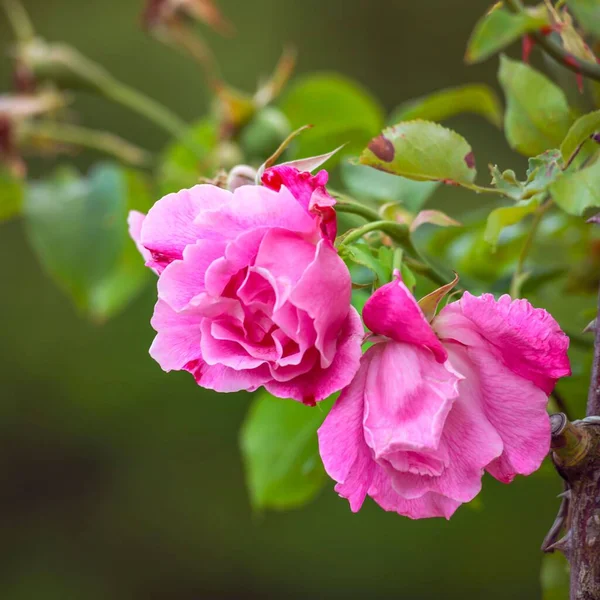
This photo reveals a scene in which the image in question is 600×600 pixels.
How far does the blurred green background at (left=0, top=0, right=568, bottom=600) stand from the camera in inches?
63.0

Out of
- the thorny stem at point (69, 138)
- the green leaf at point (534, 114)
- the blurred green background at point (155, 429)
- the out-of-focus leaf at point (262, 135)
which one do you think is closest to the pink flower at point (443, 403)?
the green leaf at point (534, 114)

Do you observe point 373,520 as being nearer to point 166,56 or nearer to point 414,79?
point 414,79

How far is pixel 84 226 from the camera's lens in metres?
0.51

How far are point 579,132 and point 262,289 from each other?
11 cm

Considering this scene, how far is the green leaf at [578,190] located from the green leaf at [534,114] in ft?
0.12

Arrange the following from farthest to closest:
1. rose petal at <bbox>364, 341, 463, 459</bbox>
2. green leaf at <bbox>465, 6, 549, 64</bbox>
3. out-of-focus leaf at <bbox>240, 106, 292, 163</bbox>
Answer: out-of-focus leaf at <bbox>240, 106, 292, 163</bbox> → green leaf at <bbox>465, 6, 549, 64</bbox> → rose petal at <bbox>364, 341, 463, 459</bbox>

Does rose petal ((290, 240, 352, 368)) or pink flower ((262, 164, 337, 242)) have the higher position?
pink flower ((262, 164, 337, 242))

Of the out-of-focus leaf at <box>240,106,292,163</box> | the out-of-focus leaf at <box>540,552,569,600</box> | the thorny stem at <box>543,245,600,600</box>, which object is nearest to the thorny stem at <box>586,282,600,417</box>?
the thorny stem at <box>543,245,600,600</box>

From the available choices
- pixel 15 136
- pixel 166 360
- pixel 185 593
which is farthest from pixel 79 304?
pixel 185 593

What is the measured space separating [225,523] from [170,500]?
4.7 inches

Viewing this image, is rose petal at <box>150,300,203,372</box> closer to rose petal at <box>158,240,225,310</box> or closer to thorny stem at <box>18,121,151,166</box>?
rose petal at <box>158,240,225,310</box>

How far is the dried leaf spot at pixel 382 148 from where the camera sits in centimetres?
26

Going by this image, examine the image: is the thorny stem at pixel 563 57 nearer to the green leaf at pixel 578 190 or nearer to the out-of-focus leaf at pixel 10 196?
the green leaf at pixel 578 190

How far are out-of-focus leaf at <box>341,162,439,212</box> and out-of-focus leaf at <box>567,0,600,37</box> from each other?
88 mm
